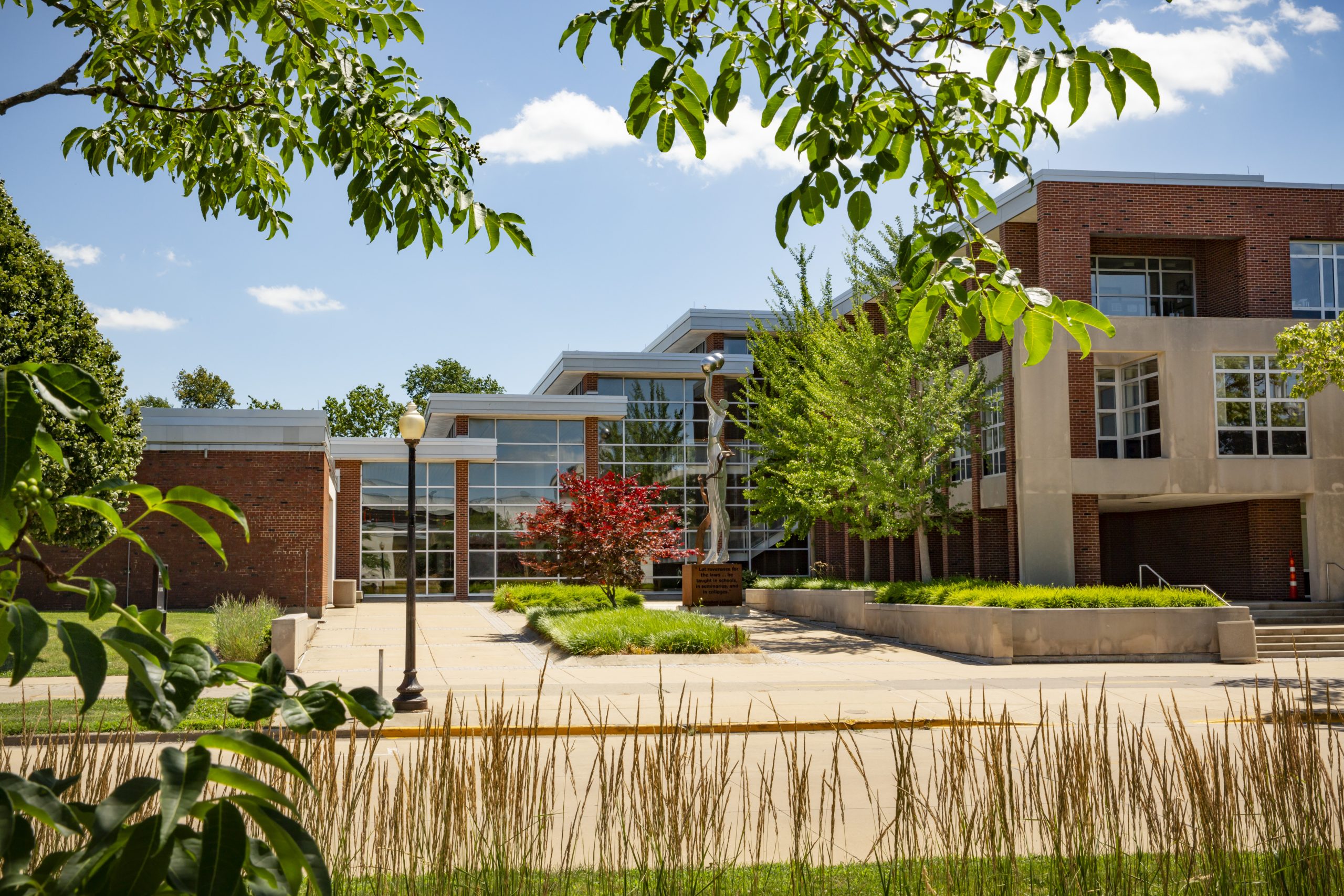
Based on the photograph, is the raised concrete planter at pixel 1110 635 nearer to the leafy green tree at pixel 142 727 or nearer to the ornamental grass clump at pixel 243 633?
Result: the ornamental grass clump at pixel 243 633

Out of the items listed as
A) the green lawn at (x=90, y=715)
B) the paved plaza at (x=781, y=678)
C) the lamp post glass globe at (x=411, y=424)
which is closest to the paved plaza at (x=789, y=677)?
the paved plaza at (x=781, y=678)

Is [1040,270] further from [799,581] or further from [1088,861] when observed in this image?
[1088,861]

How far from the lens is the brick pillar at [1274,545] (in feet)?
93.9

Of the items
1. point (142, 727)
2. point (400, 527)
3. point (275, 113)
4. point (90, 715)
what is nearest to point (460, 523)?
point (400, 527)

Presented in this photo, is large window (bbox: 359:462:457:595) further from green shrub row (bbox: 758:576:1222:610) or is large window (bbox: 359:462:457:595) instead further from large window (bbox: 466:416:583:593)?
green shrub row (bbox: 758:576:1222:610)

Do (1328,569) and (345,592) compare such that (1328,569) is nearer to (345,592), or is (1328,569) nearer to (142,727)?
(345,592)

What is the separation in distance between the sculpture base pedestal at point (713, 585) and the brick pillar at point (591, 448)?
975 centimetres

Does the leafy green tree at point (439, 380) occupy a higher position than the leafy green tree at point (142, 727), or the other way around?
the leafy green tree at point (439, 380)

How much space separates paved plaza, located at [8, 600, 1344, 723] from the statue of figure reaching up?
27.8 feet

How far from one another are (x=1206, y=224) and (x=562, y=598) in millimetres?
20718

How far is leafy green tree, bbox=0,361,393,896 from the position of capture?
132 cm

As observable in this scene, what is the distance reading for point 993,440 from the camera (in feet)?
105

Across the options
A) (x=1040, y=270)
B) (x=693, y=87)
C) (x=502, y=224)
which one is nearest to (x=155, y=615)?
(x=693, y=87)

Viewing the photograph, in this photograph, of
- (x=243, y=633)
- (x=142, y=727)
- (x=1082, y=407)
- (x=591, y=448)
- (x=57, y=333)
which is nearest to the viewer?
(x=142, y=727)
